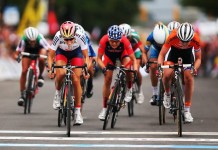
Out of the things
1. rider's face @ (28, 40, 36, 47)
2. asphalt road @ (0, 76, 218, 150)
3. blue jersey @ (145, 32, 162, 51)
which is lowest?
asphalt road @ (0, 76, 218, 150)

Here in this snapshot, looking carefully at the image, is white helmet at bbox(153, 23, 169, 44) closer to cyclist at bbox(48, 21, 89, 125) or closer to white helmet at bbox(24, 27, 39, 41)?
cyclist at bbox(48, 21, 89, 125)

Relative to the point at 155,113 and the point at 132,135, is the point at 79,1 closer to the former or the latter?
the point at 155,113

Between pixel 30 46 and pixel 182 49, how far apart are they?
5.09 metres

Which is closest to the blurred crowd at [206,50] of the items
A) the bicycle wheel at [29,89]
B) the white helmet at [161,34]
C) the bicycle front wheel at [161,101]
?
the bicycle wheel at [29,89]

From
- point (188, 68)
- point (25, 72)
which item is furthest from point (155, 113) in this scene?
point (188, 68)

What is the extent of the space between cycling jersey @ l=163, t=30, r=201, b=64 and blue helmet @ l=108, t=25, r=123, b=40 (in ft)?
2.92

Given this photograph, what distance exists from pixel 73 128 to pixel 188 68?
7.42ft

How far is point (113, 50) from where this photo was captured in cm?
1888

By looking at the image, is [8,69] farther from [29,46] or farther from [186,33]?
[186,33]

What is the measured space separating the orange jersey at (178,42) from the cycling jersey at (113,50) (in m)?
0.91

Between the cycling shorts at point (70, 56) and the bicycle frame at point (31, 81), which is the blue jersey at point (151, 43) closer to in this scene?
the bicycle frame at point (31, 81)

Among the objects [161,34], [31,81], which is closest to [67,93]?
[161,34]

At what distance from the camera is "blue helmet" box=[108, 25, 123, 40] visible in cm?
1800

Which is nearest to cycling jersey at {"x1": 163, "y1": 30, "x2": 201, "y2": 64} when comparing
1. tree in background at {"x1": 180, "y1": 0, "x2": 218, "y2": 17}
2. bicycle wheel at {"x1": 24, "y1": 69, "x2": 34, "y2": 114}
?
bicycle wheel at {"x1": 24, "y1": 69, "x2": 34, "y2": 114}
